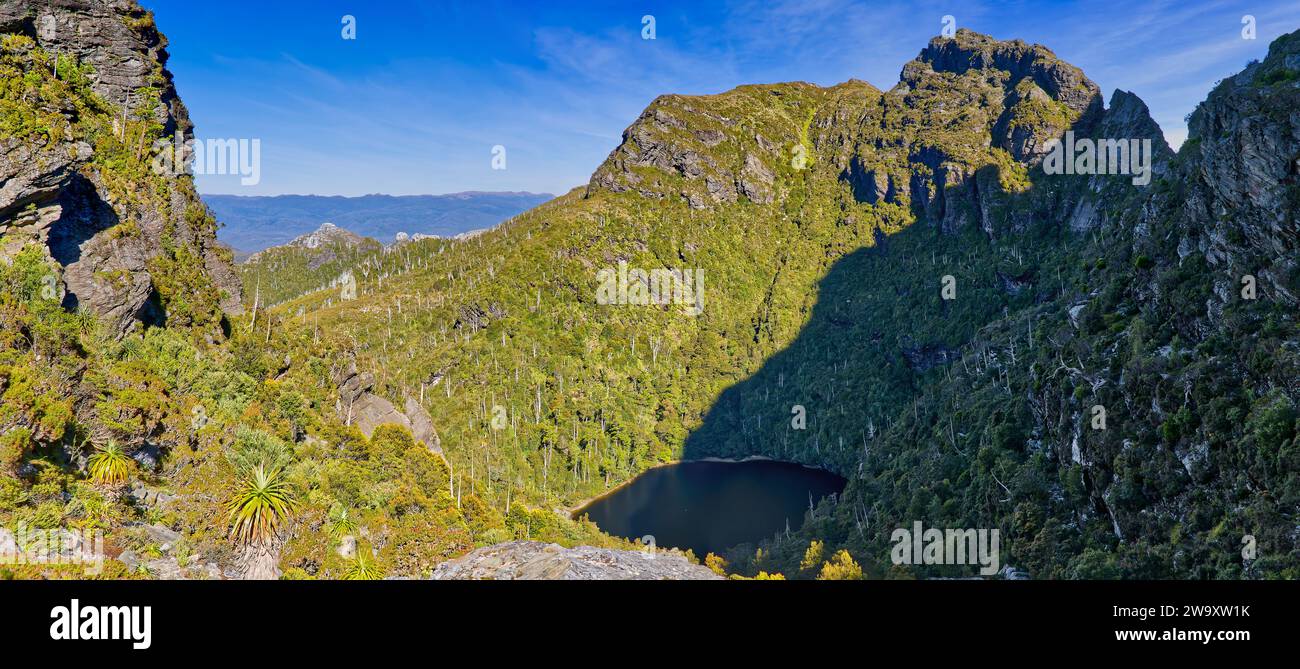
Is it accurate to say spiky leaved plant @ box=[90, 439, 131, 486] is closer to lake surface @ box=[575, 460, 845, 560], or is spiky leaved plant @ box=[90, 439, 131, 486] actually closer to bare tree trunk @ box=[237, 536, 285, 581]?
bare tree trunk @ box=[237, 536, 285, 581]

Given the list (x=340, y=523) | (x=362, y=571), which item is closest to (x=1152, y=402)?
(x=362, y=571)

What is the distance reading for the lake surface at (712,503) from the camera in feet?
388

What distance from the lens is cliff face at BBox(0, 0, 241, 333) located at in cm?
3175

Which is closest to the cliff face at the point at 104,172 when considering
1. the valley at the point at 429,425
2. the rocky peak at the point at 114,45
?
the rocky peak at the point at 114,45

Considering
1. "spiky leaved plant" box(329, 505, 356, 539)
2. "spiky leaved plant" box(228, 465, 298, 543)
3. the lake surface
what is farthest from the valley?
the lake surface

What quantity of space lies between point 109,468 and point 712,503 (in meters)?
121

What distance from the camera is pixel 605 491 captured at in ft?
473

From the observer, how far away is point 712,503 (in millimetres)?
134875

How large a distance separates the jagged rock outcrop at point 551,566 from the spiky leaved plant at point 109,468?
1338cm

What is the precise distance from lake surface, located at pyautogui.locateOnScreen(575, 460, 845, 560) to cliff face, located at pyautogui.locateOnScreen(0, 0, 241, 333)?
286ft

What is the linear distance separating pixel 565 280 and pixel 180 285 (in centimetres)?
12959

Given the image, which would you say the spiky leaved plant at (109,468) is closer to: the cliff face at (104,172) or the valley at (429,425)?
the valley at (429,425)
